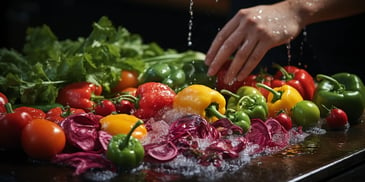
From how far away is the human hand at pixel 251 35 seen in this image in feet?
6.80

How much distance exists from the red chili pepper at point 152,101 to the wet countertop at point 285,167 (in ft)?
1.40

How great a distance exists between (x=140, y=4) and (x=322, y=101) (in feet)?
10.1

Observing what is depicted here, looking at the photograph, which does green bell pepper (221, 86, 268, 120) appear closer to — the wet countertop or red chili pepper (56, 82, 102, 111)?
the wet countertop

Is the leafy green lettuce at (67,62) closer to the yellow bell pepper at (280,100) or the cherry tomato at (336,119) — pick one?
the yellow bell pepper at (280,100)

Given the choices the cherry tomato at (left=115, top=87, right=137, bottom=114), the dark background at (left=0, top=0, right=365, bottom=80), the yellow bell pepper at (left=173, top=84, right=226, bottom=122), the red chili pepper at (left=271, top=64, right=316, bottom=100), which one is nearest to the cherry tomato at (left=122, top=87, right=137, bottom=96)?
the cherry tomato at (left=115, top=87, right=137, bottom=114)

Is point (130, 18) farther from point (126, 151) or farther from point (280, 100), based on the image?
point (126, 151)

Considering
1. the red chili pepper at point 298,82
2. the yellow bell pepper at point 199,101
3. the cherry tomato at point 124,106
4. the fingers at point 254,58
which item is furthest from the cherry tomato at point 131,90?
the red chili pepper at point 298,82

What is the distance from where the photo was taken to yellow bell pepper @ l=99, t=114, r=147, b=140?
5.37 ft

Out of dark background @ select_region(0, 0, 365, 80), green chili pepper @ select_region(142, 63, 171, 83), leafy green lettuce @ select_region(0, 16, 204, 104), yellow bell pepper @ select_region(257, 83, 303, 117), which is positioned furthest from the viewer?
dark background @ select_region(0, 0, 365, 80)

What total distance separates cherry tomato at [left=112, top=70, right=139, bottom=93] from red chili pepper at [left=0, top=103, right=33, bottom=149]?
73 centimetres

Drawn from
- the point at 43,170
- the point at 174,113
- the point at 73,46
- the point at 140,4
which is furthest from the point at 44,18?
the point at 43,170

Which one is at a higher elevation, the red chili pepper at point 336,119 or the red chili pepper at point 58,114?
the red chili pepper at point 58,114

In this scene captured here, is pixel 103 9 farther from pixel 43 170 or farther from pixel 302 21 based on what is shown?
Result: pixel 43 170

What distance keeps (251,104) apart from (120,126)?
46 centimetres
